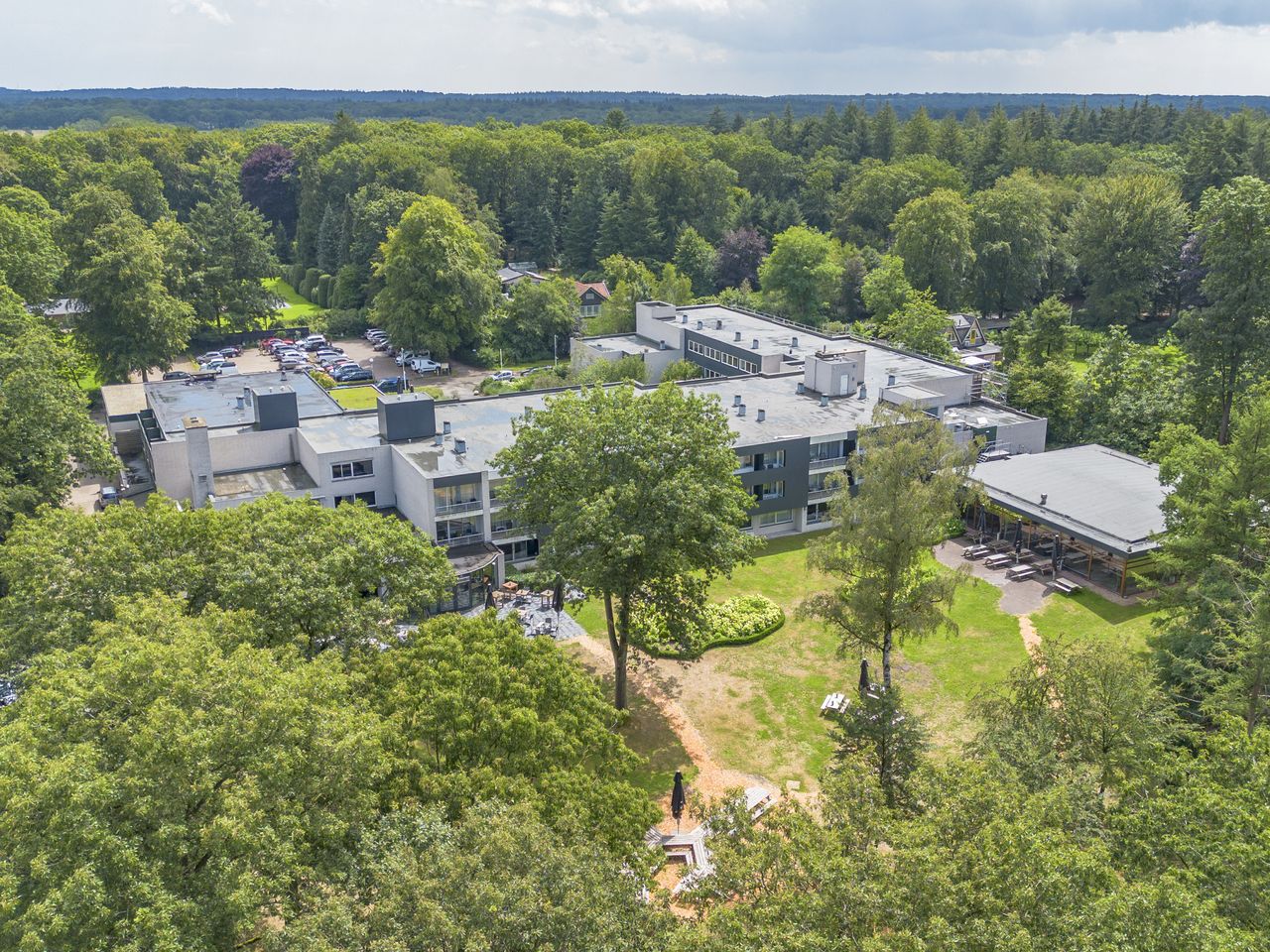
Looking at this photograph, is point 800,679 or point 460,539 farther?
point 460,539

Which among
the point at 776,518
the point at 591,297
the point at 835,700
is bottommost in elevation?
the point at 835,700

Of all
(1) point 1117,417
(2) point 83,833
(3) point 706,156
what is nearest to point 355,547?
(2) point 83,833

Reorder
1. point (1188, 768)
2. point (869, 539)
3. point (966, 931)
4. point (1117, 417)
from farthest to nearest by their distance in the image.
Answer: point (1117, 417)
point (869, 539)
point (1188, 768)
point (966, 931)

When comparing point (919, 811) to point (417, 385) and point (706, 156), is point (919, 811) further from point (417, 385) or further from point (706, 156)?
point (706, 156)

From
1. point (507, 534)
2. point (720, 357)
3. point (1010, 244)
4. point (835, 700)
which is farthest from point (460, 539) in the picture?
point (1010, 244)

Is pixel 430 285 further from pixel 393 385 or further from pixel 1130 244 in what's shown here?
pixel 1130 244

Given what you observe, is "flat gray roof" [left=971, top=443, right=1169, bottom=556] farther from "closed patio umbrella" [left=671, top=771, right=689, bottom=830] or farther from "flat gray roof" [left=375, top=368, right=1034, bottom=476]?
"closed patio umbrella" [left=671, top=771, right=689, bottom=830]

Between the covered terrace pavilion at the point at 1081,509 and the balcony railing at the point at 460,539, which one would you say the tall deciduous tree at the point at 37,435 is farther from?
the covered terrace pavilion at the point at 1081,509
